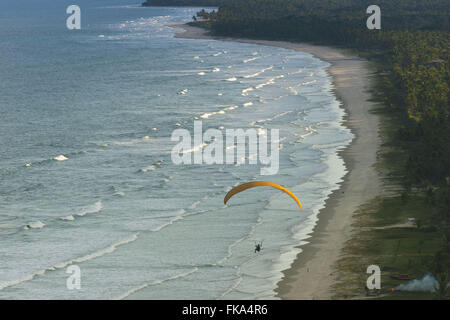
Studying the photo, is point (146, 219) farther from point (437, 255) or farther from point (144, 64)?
point (144, 64)

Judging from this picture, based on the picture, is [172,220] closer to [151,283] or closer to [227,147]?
[151,283]

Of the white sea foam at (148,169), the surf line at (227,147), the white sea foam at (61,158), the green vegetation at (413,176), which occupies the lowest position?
the white sea foam at (61,158)

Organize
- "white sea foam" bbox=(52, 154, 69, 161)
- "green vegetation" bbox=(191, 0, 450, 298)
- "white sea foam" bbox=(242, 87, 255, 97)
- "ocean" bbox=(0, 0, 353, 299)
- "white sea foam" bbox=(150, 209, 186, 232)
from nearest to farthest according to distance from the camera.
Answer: "green vegetation" bbox=(191, 0, 450, 298) < "ocean" bbox=(0, 0, 353, 299) < "white sea foam" bbox=(150, 209, 186, 232) < "white sea foam" bbox=(52, 154, 69, 161) < "white sea foam" bbox=(242, 87, 255, 97)

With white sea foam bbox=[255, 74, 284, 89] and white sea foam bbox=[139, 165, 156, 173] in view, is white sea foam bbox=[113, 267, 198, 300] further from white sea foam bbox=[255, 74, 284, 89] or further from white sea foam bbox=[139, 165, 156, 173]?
white sea foam bbox=[255, 74, 284, 89]

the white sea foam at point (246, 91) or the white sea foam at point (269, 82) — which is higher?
the white sea foam at point (269, 82)

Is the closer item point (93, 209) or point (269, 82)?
point (93, 209)

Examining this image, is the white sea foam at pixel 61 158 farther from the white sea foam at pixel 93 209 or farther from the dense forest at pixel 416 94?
the dense forest at pixel 416 94

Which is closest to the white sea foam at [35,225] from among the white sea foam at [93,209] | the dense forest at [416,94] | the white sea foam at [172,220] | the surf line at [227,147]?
the white sea foam at [93,209]

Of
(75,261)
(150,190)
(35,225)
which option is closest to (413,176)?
→ (150,190)

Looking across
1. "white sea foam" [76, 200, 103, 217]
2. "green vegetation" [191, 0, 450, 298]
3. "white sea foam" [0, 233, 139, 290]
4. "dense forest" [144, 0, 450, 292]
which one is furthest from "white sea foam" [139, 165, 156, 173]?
"dense forest" [144, 0, 450, 292]
